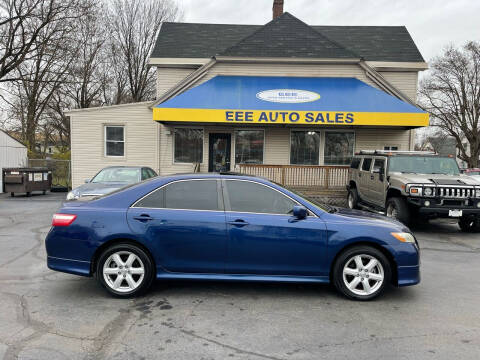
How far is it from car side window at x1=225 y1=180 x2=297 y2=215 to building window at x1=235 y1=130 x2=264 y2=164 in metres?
10.4

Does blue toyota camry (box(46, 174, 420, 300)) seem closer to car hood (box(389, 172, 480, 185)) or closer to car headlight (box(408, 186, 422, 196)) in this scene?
car headlight (box(408, 186, 422, 196))

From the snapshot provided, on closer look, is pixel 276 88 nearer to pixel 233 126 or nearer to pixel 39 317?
pixel 233 126

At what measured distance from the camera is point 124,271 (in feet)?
13.2

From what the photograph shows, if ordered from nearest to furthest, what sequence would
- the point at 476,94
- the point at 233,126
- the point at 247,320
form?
the point at 247,320 < the point at 233,126 < the point at 476,94

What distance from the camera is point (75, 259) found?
402cm

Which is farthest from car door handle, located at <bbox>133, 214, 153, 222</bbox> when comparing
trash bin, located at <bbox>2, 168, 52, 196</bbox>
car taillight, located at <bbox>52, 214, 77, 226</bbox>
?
trash bin, located at <bbox>2, 168, 52, 196</bbox>

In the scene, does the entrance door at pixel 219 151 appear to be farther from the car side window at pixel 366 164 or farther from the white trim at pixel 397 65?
the white trim at pixel 397 65

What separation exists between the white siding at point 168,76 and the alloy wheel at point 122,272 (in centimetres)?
1269

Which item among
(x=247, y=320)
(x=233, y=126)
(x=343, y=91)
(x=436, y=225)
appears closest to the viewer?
(x=247, y=320)

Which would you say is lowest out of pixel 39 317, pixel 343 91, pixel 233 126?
pixel 39 317

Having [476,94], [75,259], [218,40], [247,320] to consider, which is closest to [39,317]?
[75,259]

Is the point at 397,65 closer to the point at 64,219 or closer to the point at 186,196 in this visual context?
the point at 186,196

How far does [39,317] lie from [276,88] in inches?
448

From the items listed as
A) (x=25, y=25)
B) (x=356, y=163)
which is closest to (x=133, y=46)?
(x=25, y=25)
